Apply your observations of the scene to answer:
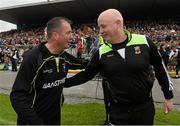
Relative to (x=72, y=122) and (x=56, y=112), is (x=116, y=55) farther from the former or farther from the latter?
(x=72, y=122)

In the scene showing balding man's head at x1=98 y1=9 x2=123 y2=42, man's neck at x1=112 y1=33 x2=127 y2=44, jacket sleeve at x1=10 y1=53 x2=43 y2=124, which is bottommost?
jacket sleeve at x1=10 y1=53 x2=43 y2=124

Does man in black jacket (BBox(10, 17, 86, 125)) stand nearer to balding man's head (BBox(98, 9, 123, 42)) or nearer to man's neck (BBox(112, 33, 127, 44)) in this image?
balding man's head (BBox(98, 9, 123, 42))

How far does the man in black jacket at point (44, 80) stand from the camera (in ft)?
14.5

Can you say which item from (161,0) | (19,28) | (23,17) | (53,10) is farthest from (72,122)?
(19,28)

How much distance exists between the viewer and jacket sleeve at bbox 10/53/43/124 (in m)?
4.40

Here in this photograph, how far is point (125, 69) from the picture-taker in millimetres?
4730

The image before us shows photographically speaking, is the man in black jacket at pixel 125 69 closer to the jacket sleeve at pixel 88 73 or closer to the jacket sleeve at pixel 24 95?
the jacket sleeve at pixel 88 73

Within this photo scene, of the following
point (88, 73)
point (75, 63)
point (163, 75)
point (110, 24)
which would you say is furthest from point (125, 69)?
point (75, 63)

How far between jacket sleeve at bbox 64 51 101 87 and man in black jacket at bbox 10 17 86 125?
34 cm

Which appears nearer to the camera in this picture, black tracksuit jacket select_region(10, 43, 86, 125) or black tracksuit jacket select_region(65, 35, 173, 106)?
black tracksuit jacket select_region(10, 43, 86, 125)

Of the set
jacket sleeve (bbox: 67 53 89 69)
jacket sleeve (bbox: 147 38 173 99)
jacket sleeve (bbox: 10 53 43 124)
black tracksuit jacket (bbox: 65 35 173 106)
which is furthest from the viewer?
jacket sleeve (bbox: 67 53 89 69)

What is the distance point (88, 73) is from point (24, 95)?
46.1 inches

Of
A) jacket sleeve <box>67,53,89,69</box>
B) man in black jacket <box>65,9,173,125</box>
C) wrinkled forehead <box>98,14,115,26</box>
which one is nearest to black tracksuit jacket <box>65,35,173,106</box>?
man in black jacket <box>65,9,173,125</box>

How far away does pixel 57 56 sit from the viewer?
4.86 m
